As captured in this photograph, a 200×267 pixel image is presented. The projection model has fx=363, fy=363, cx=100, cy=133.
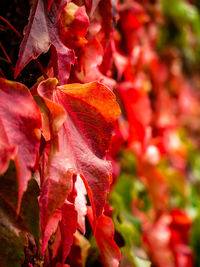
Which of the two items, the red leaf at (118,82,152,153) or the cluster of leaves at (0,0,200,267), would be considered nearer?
the cluster of leaves at (0,0,200,267)

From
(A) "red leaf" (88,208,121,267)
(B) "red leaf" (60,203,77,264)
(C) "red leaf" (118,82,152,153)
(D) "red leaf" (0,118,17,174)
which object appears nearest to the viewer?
(D) "red leaf" (0,118,17,174)

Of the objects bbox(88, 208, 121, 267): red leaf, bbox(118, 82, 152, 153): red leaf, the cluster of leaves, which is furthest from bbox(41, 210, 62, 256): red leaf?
bbox(118, 82, 152, 153): red leaf

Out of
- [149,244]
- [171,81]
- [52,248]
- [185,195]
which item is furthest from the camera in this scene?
[171,81]

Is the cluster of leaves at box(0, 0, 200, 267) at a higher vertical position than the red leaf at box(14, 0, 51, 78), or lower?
lower

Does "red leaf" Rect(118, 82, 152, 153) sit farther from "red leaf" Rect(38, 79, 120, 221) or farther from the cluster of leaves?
"red leaf" Rect(38, 79, 120, 221)

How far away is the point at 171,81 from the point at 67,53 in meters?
1.18

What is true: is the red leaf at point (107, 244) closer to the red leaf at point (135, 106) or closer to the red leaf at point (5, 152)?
the red leaf at point (5, 152)

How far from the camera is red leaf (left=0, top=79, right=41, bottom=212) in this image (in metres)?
0.35

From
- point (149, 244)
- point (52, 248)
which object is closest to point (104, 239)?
point (52, 248)

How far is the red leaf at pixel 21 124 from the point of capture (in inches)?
13.6

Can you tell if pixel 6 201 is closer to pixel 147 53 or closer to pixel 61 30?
pixel 61 30

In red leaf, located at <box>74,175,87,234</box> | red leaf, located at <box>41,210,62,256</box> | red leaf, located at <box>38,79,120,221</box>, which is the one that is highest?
red leaf, located at <box>38,79,120,221</box>

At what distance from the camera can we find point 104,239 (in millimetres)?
554

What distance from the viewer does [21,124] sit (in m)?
0.37
